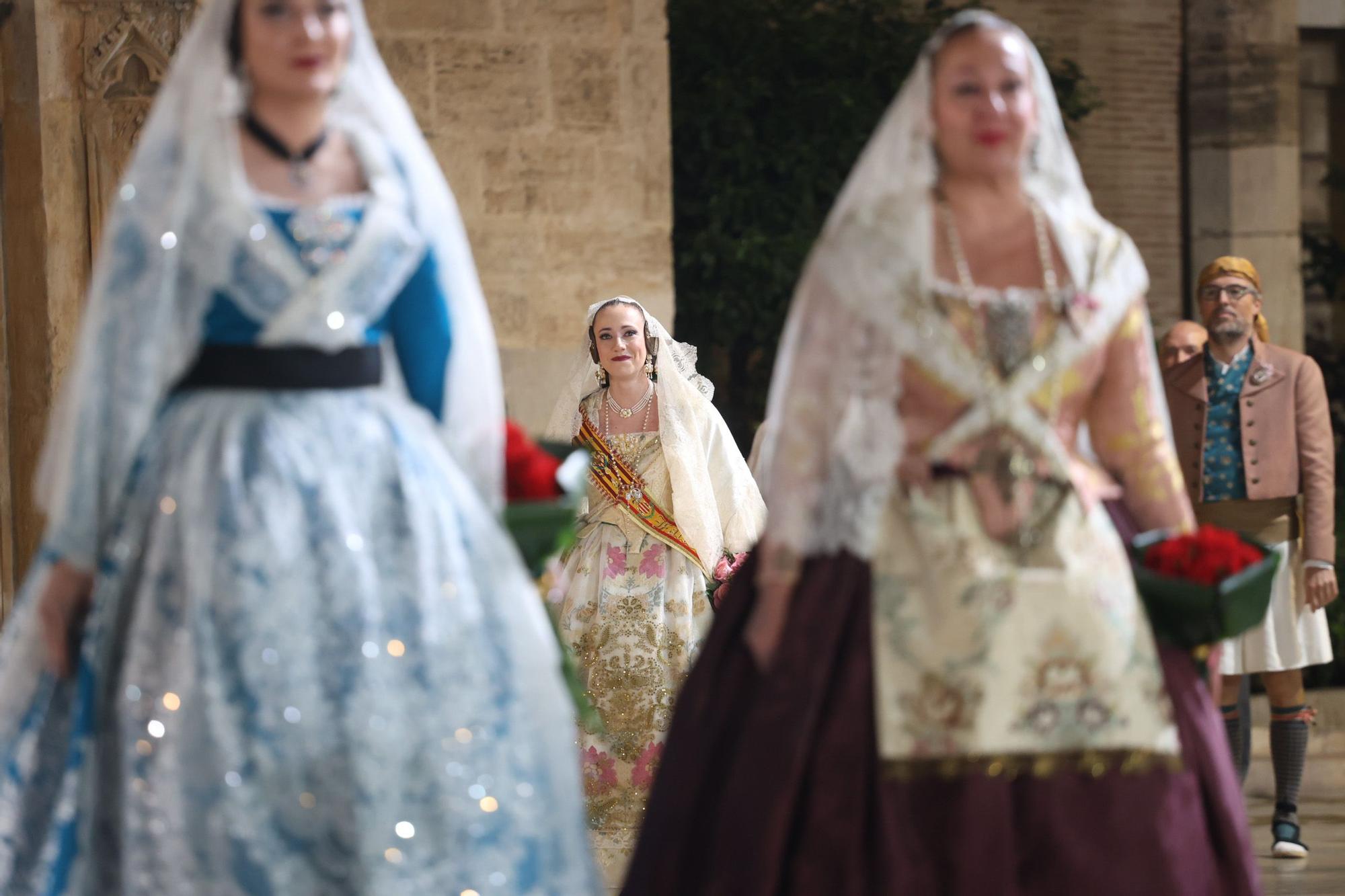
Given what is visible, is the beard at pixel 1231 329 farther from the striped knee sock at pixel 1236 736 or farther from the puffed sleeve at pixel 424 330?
the puffed sleeve at pixel 424 330

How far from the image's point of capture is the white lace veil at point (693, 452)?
21.3 ft

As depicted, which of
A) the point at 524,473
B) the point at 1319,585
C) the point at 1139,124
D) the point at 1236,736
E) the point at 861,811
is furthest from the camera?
the point at 1139,124

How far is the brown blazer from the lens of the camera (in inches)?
271

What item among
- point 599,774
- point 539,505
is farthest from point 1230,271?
point 539,505

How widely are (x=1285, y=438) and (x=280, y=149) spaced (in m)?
4.45

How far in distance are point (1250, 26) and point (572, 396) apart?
211 inches

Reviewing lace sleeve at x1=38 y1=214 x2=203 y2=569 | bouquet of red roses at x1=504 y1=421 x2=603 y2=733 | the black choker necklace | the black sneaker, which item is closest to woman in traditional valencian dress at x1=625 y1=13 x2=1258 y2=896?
bouquet of red roses at x1=504 y1=421 x2=603 y2=733

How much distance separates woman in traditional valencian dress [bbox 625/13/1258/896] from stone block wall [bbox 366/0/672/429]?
4227mm

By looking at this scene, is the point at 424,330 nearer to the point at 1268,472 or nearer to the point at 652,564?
the point at 652,564

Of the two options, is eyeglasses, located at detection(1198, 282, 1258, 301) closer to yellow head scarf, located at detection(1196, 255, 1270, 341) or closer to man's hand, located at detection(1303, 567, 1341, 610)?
yellow head scarf, located at detection(1196, 255, 1270, 341)

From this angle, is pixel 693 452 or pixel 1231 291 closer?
pixel 693 452

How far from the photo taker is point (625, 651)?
6461 mm

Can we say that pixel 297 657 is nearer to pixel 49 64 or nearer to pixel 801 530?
pixel 801 530

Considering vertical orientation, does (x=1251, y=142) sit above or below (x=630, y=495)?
above
